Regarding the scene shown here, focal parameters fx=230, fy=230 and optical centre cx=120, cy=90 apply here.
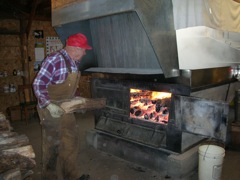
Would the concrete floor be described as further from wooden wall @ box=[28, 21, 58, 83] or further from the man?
wooden wall @ box=[28, 21, 58, 83]

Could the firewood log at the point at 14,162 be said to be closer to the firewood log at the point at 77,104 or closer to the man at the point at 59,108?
the man at the point at 59,108

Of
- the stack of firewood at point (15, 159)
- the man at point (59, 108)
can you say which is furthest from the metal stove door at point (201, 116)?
the stack of firewood at point (15, 159)

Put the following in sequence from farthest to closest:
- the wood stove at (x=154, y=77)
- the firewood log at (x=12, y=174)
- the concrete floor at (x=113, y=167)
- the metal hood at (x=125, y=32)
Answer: the concrete floor at (x=113, y=167)
the wood stove at (x=154, y=77)
the metal hood at (x=125, y=32)
the firewood log at (x=12, y=174)

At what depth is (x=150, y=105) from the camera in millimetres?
4184

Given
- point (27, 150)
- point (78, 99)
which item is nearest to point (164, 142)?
point (78, 99)

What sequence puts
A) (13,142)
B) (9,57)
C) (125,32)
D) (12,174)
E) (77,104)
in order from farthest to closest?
1. (9,57)
2. (125,32)
3. (77,104)
4. (13,142)
5. (12,174)

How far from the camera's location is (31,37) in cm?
714

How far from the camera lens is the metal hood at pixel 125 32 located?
9.17 ft

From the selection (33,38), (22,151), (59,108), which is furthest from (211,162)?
(33,38)

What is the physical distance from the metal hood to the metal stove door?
18.3 inches

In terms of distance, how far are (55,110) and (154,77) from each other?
5.34ft

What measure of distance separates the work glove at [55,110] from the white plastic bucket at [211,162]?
2.03 meters

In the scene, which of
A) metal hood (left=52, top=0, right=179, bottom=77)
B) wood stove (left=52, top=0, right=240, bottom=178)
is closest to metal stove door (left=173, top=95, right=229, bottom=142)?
wood stove (left=52, top=0, right=240, bottom=178)

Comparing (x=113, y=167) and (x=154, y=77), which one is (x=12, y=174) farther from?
(x=154, y=77)
